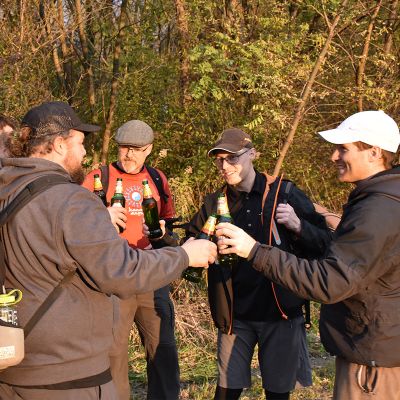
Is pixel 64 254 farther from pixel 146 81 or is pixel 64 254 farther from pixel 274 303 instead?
pixel 146 81

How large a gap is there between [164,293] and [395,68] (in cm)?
733

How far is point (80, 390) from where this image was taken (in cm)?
260

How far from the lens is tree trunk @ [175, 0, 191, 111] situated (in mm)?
9461

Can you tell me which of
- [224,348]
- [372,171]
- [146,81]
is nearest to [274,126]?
[146,81]

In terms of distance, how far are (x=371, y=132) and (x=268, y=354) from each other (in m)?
1.75

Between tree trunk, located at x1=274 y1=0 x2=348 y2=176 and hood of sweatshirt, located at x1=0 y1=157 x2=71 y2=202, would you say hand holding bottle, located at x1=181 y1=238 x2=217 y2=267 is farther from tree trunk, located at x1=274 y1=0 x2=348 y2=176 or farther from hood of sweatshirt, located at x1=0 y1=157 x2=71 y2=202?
tree trunk, located at x1=274 y1=0 x2=348 y2=176

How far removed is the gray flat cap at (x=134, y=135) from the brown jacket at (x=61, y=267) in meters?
2.27

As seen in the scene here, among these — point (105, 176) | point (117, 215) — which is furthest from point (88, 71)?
point (117, 215)

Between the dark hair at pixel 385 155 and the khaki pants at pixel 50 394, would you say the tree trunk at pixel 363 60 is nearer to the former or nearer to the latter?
the dark hair at pixel 385 155

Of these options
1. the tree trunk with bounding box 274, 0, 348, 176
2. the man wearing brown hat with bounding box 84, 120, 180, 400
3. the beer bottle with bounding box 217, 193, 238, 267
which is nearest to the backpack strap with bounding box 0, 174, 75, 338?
the beer bottle with bounding box 217, 193, 238, 267

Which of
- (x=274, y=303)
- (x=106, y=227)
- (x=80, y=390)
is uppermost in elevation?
(x=106, y=227)

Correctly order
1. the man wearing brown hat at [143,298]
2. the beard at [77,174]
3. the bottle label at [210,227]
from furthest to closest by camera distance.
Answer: the man wearing brown hat at [143,298]
the bottle label at [210,227]
the beard at [77,174]

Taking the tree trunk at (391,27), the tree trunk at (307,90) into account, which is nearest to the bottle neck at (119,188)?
the tree trunk at (307,90)

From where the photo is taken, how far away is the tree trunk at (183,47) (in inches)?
372
